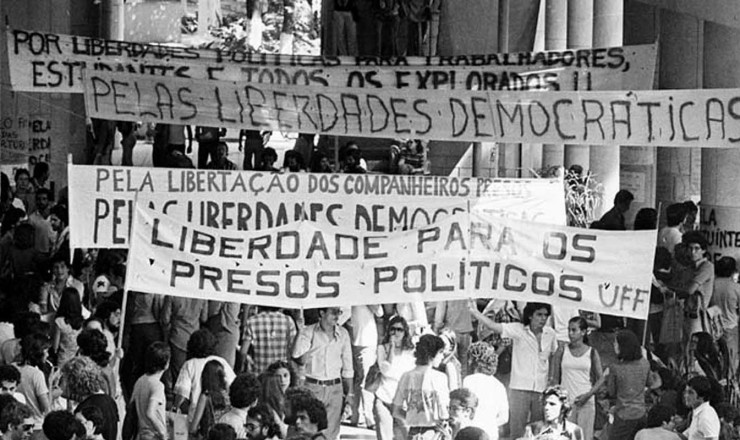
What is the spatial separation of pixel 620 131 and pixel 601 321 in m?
1.95

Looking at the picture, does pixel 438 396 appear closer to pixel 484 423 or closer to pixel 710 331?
pixel 484 423

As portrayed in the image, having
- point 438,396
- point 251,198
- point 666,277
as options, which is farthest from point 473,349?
point 666,277

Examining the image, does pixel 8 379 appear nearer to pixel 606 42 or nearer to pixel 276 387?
pixel 276 387

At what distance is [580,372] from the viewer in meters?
17.8

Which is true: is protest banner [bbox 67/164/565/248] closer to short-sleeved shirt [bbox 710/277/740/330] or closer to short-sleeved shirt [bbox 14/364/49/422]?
short-sleeved shirt [bbox 14/364/49/422]

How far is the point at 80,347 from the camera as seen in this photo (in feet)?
54.1

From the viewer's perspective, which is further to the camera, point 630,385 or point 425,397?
point 630,385

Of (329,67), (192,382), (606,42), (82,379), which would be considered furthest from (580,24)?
(82,379)

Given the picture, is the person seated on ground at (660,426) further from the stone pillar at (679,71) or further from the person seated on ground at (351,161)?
the stone pillar at (679,71)

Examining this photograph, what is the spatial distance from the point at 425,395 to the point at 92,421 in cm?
353

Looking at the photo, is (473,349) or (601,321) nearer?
(473,349)

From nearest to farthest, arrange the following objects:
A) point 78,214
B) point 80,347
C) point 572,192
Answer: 1. point 80,347
2. point 78,214
3. point 572,192

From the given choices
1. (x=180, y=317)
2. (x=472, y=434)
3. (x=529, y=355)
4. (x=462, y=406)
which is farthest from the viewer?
(x=180, y=317)

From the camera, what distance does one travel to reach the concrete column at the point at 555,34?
32.4 m
